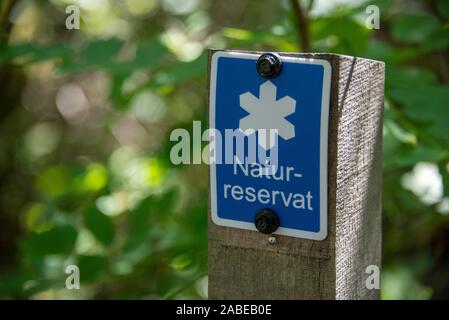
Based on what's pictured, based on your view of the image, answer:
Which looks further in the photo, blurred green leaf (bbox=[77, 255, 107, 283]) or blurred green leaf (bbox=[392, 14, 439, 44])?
blurred green leaf (bbox=[392, 14, 439, 44])

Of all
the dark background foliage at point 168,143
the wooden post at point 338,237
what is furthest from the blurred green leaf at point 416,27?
the wooden post at point 338,237

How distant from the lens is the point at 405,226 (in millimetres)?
2141

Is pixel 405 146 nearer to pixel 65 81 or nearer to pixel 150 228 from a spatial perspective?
pixel 150 228

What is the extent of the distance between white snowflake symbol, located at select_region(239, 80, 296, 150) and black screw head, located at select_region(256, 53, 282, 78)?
0.6 inches

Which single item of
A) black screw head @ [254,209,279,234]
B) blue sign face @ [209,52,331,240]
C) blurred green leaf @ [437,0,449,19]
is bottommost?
black screw head @ [254,209,279,234]

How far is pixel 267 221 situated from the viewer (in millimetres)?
910

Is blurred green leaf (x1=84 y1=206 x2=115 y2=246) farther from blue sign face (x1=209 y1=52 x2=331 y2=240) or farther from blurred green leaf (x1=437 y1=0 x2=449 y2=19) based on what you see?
blurred green leaf (x1=437 y1=0 x2=449 y2=19)

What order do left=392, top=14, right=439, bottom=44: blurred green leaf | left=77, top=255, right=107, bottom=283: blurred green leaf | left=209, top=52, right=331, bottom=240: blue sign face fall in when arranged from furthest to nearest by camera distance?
left=392, top=14, right=439, bottom=44: blurred green leaf → left=77, top=255, right=107, bottom=283: blurred green leaf → left=209, top=52, right=331, bottom=240: blue sign face

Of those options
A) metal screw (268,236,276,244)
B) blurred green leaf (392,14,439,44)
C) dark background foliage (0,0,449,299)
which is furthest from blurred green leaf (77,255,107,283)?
blurred green leaf (392,14,439,44)

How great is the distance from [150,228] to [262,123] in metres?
0.71

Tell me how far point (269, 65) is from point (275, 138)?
11 cm

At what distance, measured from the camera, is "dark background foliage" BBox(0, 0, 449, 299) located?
136cm

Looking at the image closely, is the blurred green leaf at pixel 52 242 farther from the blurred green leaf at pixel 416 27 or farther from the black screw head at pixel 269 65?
the blurred green leaf at pixel 416 27

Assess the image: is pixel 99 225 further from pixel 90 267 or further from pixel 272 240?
pixel 272 240
